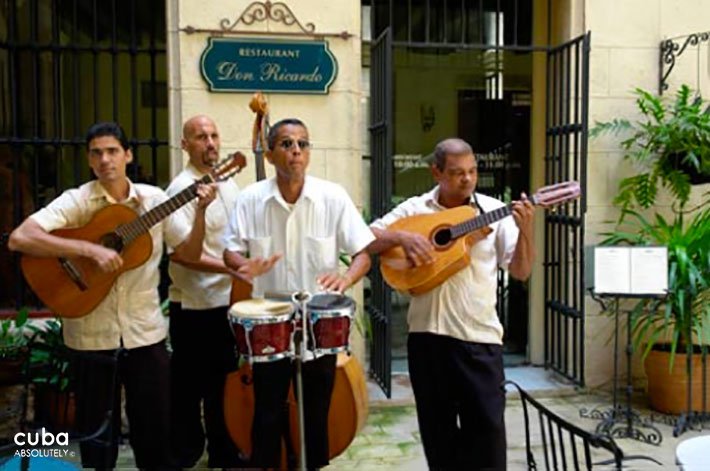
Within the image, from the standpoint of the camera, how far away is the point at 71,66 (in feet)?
16.8

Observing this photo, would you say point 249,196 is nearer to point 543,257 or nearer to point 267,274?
point 267,274

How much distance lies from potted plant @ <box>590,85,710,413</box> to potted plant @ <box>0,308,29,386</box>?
3.79m

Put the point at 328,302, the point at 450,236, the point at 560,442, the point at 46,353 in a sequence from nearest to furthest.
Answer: the point at 560,442, the point at 328,302, the point at 450,236, the point at 46,353

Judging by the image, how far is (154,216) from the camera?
3.22 meters

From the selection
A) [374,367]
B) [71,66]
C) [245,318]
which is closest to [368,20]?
[71,66]

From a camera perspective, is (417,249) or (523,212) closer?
(523,212)

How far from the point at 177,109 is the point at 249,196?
1.80m

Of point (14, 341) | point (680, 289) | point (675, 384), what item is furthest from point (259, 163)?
point (675, 384)

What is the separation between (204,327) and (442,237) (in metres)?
1.36

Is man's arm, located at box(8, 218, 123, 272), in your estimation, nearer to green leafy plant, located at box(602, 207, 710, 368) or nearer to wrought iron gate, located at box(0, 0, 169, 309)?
wrought iron gate, located at box(0, 0, 169, 309)

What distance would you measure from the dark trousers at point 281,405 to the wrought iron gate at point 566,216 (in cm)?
255

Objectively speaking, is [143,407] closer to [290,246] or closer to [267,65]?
[290,246]


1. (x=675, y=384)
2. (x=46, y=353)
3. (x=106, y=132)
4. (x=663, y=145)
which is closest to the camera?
(x=106, y=132)

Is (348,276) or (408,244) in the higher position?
(408,244)
